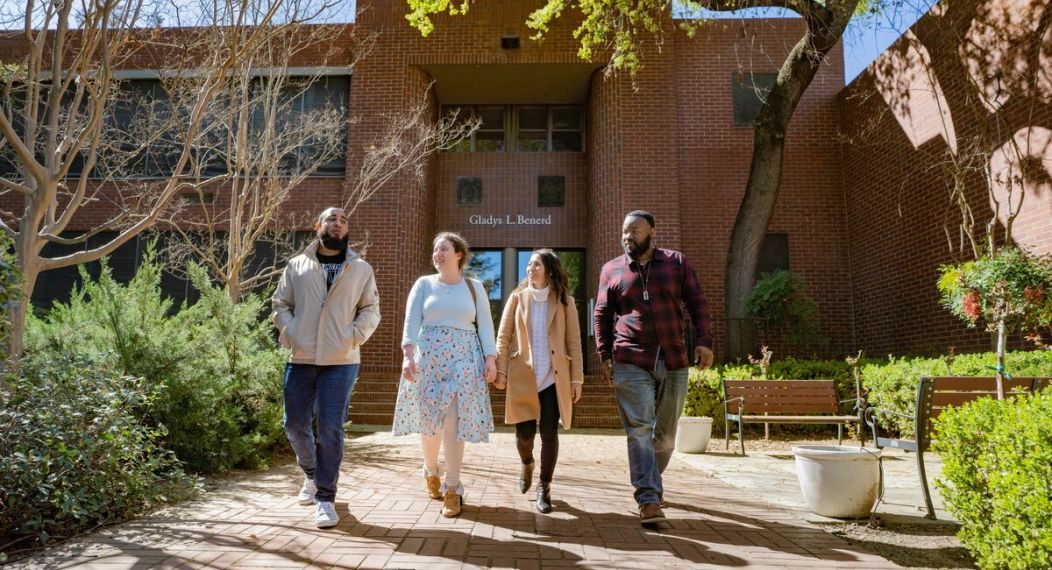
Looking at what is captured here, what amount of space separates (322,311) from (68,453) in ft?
4.57

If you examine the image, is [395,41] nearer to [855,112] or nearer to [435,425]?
[855,112]

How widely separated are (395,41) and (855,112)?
9.63m

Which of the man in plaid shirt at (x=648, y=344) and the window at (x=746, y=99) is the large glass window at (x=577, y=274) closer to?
the window at (x=746, y=99)

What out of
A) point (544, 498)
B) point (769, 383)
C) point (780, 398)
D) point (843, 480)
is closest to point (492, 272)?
point (769, 383)

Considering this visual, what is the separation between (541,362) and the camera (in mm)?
4281

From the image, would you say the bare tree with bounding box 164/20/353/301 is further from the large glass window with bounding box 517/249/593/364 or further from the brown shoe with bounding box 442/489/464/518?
the brown shoe with bounding box 442/489/464/518

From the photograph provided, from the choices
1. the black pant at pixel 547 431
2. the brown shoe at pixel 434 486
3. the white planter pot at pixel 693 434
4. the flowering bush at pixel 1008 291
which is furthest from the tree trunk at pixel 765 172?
the brown shoe at pixel 434 486

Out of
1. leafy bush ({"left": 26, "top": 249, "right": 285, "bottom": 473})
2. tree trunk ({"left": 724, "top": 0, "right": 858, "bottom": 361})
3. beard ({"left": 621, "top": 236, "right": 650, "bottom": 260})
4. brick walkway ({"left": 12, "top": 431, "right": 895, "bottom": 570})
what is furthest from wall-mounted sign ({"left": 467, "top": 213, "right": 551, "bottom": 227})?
beard ({"left": 621, "top": 236, "right": 650, "bottom": 260})

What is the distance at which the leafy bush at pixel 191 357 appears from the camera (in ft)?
16.6

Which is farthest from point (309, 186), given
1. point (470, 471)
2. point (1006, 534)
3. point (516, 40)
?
point (1006, 534)

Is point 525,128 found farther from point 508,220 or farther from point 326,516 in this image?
point 326,516

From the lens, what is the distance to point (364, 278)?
154 inches

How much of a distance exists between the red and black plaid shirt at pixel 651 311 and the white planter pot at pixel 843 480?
1.00 meters

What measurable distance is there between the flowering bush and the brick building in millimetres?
4096
